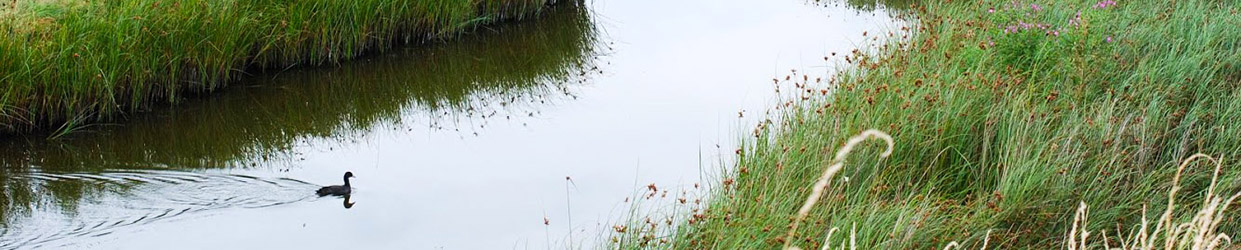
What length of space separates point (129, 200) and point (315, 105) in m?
2.74

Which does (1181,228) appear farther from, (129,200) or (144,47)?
(144,47)

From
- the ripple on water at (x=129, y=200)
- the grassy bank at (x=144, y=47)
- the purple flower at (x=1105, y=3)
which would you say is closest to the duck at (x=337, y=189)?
the ripple on water at (x=129, y=200)

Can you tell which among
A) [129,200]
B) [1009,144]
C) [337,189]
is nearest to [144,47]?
[129,200]

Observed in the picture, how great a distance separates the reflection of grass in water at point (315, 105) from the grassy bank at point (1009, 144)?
296cm

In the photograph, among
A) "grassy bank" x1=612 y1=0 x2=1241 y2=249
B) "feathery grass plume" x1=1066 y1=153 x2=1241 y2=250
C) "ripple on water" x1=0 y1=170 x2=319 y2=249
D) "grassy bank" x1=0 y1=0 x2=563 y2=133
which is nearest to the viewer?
"feathery grass plume" x1=1066 y1=153 x2=1241 y2=250

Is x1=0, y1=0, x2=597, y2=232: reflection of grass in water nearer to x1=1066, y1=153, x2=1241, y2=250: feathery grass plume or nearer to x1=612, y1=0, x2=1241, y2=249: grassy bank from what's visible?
x1=612, y1=0, x2=1241, y2=249: grassy bank

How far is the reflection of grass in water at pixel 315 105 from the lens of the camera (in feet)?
23.8

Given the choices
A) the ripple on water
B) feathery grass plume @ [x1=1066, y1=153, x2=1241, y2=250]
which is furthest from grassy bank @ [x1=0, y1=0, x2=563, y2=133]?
feathery grass plume @ [x1=1066, y1=153, x2=1241, y2=250]

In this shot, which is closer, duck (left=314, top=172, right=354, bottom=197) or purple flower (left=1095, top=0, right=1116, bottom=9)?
duck (left=314, top=172, right=354, bottom=197)

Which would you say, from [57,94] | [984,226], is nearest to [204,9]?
[57,94]

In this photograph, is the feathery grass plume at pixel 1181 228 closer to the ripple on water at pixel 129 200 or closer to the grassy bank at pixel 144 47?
the ripple on water at pixel 129 200

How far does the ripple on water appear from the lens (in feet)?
19.2

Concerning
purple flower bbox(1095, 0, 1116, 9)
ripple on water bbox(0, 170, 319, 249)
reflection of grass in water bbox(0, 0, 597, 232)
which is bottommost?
ripple on water bbox(0, 170, 319, 249)

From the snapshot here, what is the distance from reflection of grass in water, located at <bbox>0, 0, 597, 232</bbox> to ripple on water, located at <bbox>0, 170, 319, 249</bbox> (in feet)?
0.36
